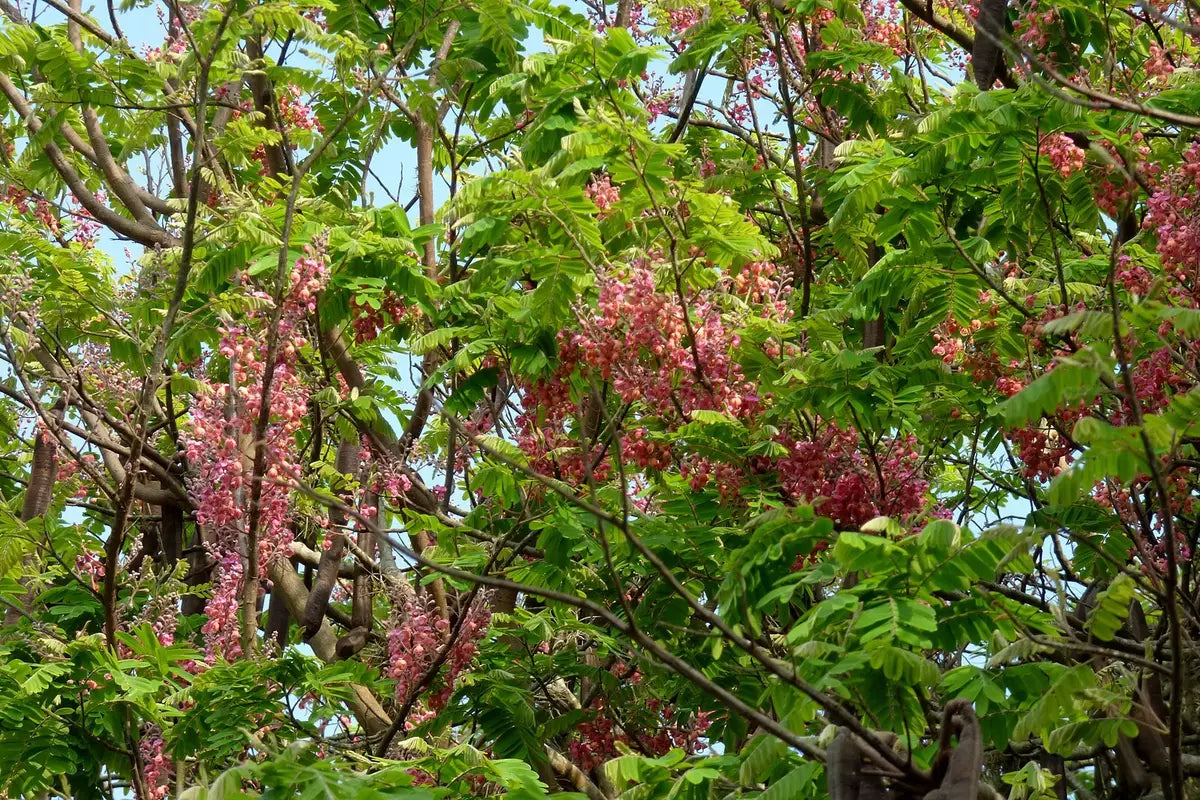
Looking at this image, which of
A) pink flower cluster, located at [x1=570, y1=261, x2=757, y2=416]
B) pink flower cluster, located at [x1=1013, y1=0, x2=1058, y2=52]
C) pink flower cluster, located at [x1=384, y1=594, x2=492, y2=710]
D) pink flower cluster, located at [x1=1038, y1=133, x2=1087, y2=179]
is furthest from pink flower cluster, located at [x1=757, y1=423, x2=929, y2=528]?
pink flower cluster, located at [x1=1013, y1=0, x2=1058, y2=52]

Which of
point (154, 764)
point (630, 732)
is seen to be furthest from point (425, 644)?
point (154, 764)

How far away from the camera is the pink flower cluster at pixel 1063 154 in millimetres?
5910

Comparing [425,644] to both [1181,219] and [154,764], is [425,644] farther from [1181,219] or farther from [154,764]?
[1181,219]

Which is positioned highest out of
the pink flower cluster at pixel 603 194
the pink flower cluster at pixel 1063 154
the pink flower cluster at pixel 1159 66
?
the pink flower cluster at pixel 1159 66

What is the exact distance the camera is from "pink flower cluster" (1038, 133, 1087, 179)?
19.4 ft

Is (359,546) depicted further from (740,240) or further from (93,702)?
(740,240)

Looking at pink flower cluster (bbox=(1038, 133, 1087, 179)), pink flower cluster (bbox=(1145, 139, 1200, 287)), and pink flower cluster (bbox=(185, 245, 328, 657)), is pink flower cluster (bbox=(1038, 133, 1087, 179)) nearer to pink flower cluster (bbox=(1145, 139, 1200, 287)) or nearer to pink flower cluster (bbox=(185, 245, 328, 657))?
pink flower cluster (bbox=(1145, 139, 1200, 287))

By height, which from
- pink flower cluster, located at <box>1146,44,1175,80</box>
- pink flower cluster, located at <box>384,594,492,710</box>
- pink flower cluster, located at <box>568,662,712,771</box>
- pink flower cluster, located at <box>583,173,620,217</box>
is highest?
pink flower cluster, located at <box>1146,44,1175,80</box>

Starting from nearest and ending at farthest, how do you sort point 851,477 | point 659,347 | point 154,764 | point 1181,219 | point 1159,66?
1. point 1181,219
2. point 659,347
3. point 851,477
4. point 154,764
5. point 1159,66

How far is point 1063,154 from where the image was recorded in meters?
5.92

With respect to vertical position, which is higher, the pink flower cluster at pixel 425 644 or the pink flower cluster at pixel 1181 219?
the pink flower cluster at pixel 1181 219

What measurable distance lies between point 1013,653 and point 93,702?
4459 mm

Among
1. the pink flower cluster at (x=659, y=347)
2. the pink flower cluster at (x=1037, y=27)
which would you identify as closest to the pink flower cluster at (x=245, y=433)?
the pink flower cluster at (x=659, y=347)

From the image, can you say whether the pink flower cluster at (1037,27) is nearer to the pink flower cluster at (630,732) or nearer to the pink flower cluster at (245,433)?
the pink flower cluster at (245,433)
